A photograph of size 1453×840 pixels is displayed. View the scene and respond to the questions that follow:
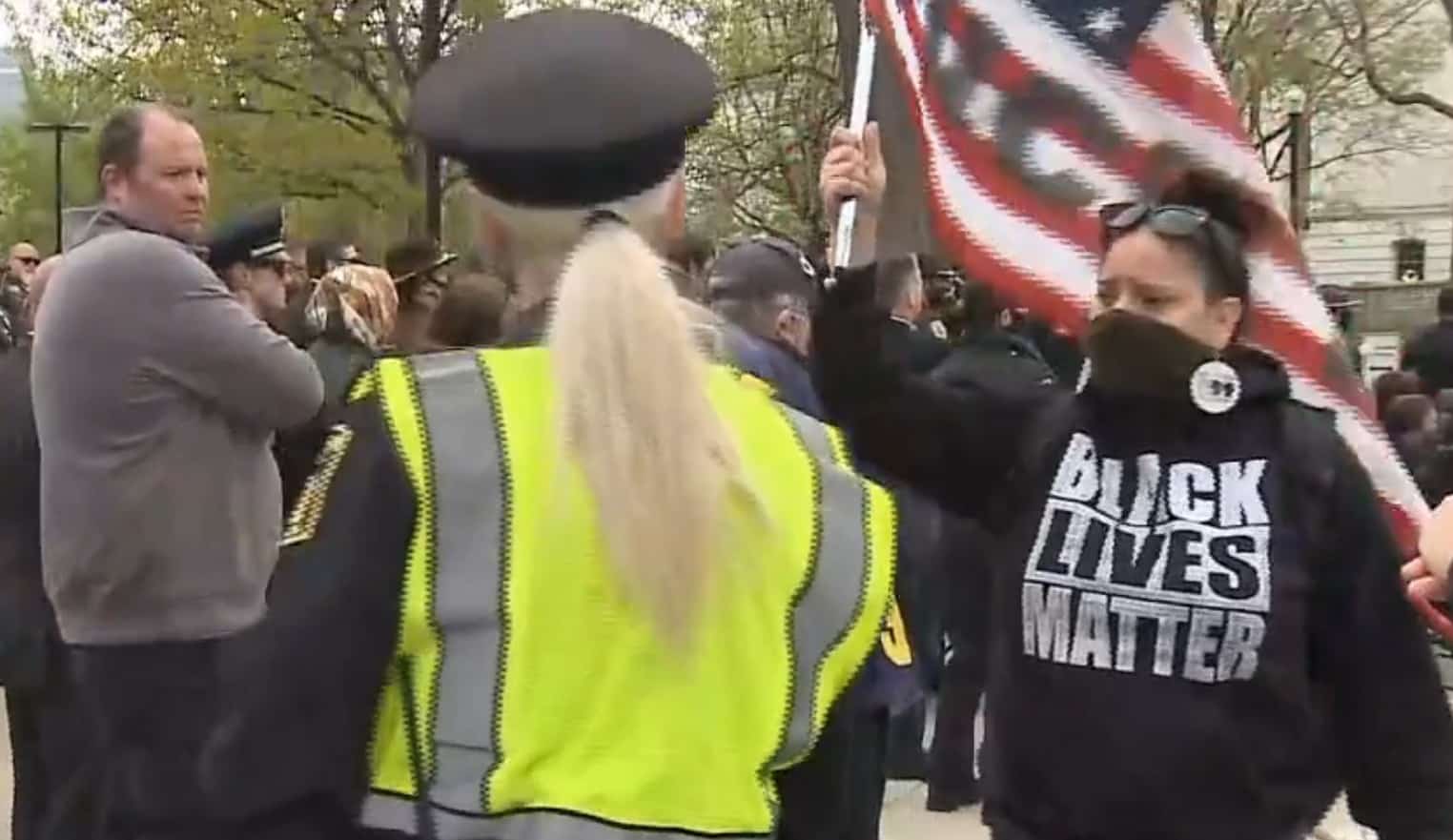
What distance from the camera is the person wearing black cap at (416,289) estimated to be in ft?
22.5

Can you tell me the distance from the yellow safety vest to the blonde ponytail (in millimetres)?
31

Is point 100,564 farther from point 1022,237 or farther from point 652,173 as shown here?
point 652,173

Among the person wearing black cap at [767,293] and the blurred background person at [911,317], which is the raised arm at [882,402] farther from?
the person wearing black cap at [767,293]

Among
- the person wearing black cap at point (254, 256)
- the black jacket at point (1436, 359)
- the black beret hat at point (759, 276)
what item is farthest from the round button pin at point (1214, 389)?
the black jacket at point (1436, 359)

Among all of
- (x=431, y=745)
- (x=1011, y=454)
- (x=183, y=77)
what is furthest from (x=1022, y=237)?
(x=183, y=77)

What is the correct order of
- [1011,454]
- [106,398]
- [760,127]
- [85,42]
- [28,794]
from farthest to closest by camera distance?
[760,127], [85,42], [28,794], [106,398], [1011,454]

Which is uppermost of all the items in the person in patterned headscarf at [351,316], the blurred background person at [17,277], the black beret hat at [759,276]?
the black beret hat at [759,276]

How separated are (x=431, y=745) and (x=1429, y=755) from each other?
1.70 meters

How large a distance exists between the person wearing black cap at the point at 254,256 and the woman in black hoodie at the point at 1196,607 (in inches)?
97.0

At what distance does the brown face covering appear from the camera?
135 inches

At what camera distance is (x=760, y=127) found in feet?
114

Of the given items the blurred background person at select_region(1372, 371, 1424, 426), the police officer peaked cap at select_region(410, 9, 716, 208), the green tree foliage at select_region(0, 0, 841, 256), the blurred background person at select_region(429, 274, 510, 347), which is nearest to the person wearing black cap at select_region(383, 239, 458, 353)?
the blurred background person at select_region(429, 274, 510, 347)

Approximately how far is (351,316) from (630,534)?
14.9 feet

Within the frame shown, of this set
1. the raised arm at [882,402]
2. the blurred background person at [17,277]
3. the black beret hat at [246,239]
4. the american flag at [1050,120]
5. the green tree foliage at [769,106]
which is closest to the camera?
the raised arm at [882,402]
